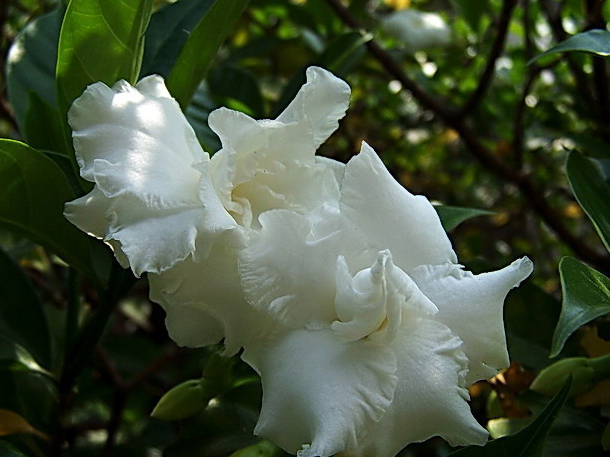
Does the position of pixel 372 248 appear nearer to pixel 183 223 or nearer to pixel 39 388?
pixel 183 223

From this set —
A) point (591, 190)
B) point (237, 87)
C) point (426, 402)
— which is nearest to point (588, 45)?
point (591, 190)

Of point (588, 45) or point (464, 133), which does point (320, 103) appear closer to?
point (588, 45)

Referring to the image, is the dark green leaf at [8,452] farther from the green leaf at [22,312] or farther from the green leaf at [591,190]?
the green leaf at [591,190]

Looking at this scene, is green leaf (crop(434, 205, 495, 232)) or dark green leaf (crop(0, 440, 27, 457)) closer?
Result: dark green leaf (crop(0, 440, 27, 457))

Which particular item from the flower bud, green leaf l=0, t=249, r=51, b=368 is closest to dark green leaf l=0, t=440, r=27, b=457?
the flower bud

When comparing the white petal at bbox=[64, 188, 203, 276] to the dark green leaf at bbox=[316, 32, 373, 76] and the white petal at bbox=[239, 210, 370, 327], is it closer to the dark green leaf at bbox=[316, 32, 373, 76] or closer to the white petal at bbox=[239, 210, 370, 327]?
the white petal at bbox=[239, 210, 370, 327]

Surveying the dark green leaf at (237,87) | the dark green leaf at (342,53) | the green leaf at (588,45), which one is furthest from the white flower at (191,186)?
the dark green leaf at (237,87)

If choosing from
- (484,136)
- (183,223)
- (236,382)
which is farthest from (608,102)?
(183,223)
